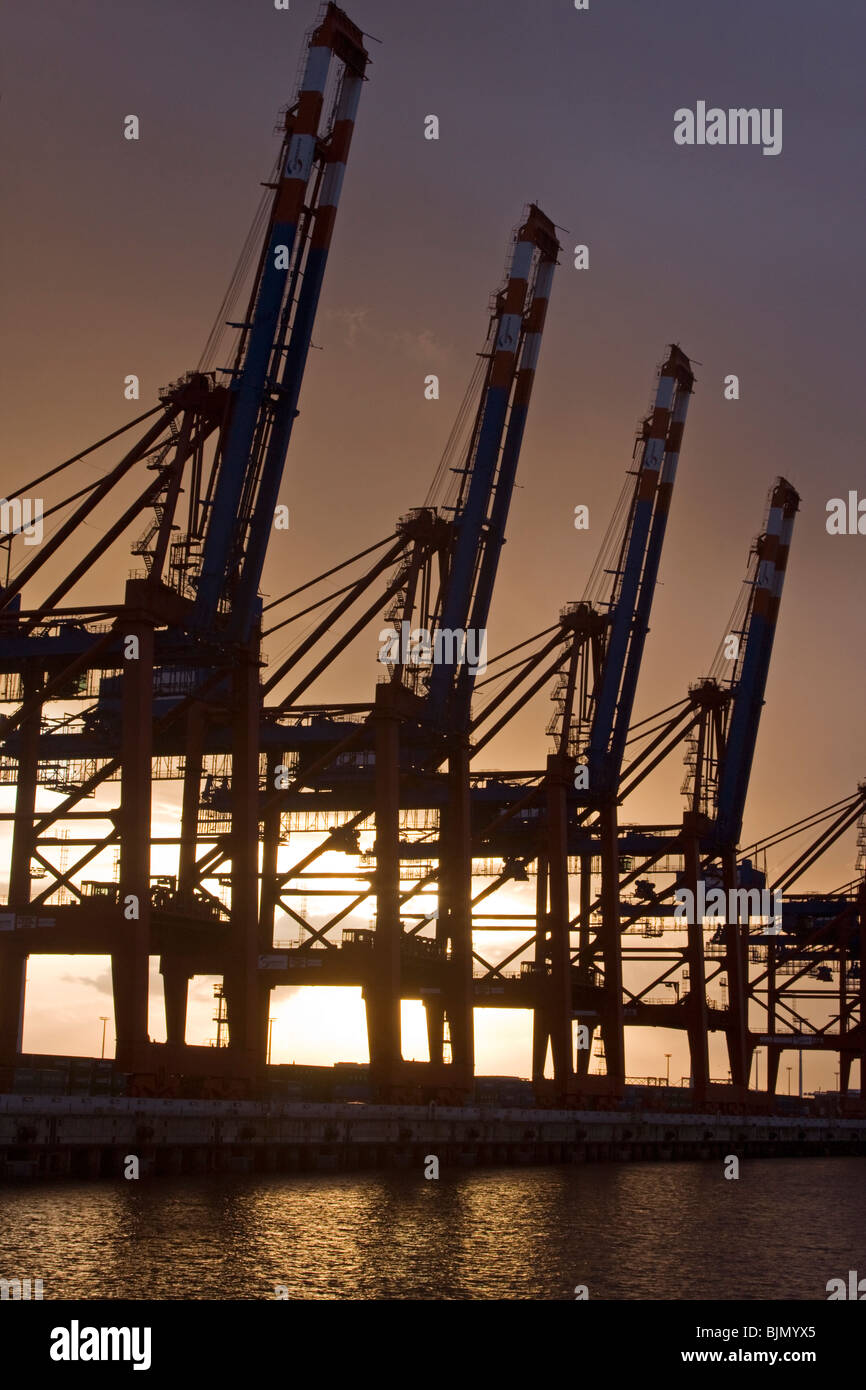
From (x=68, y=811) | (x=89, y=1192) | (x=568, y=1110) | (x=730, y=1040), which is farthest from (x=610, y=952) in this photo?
(x=89, y=1192)

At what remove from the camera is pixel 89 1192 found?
40.7 m

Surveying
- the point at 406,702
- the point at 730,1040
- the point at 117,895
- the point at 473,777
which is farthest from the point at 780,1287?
the point at 730,1040

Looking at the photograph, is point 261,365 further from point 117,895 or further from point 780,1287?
point 780,1287

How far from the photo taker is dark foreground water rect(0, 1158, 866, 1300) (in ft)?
102

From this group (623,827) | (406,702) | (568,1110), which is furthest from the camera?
(623,827)

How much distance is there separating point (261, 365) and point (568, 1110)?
113 feet

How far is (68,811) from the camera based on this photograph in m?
55.7

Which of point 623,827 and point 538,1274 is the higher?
point 623,827

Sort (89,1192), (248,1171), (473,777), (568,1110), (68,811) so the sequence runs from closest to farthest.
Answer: (89,1192)
(248,1171)
(68,811)
(568,1110)
(473,777)

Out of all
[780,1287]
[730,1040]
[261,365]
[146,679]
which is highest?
[261,365]

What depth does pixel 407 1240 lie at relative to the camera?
3744 cm

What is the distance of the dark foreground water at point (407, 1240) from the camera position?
102ft

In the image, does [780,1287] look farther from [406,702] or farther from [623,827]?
[623,827]

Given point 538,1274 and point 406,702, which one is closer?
point 538,1274
